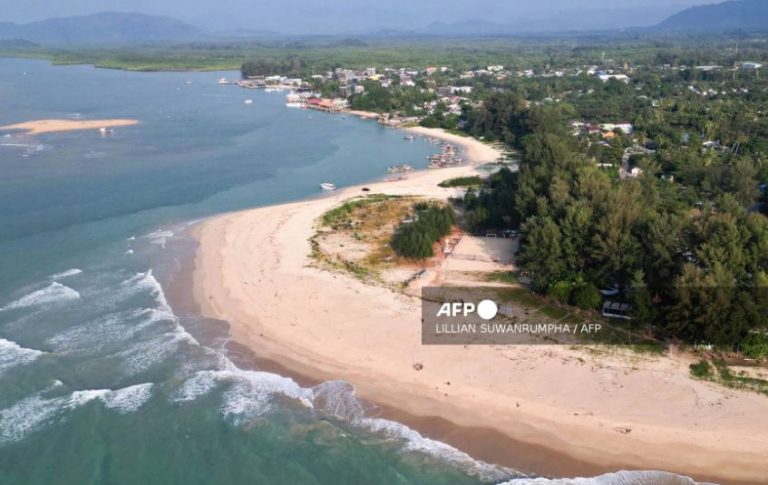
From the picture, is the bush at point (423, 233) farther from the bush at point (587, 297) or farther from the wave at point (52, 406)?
the wave at point (52, 406)

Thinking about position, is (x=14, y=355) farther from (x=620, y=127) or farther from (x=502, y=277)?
(x=620, y=127)

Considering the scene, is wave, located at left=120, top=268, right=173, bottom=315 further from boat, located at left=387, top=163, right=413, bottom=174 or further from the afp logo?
A: boat, located at left=387, top=163, right=413, bottom=174

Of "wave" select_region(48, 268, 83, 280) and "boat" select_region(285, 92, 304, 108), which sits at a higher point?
"boat" select_region(285, 92, 304, 108)

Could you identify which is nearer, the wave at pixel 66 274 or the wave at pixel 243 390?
the wave at pixel 243 390

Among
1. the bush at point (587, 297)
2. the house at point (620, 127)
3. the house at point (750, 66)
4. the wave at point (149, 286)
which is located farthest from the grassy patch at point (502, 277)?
the house at point (750, 66)

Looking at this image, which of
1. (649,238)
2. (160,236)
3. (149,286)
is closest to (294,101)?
(160,236)

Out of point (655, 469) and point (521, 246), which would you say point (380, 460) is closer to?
point (655, 469)

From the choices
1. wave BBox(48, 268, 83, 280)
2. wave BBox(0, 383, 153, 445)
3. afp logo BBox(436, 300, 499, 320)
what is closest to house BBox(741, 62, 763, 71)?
afp logo BBox(436, 300, 499, 320)
